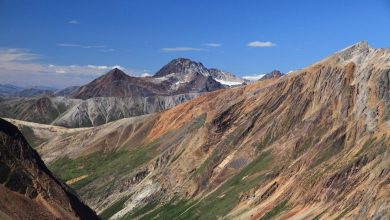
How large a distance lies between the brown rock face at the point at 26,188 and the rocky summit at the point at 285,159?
3810 centimetres

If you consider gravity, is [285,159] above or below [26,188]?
above

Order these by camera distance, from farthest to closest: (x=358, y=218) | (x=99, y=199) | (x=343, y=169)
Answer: (x=99, y=199)
(x=343, y=169)
(x=358, y=218)

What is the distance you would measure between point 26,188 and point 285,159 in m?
61.9

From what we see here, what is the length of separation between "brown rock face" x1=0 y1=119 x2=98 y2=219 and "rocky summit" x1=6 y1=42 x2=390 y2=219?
3810 cm

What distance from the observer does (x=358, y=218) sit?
90250mm

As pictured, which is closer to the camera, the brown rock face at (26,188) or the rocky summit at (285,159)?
the brown rock face at (26,188)

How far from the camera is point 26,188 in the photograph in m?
98.1

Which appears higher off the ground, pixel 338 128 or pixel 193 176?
pixel 338 128

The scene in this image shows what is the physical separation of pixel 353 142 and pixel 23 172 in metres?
64.2

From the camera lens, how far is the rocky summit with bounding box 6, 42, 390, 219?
351ft

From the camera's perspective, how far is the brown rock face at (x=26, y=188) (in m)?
91.9

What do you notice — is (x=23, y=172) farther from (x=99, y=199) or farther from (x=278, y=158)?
(x=99, y=199)

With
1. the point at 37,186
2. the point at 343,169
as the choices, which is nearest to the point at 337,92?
the point at 343,169

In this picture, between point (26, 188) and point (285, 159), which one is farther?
point (285, 159)
